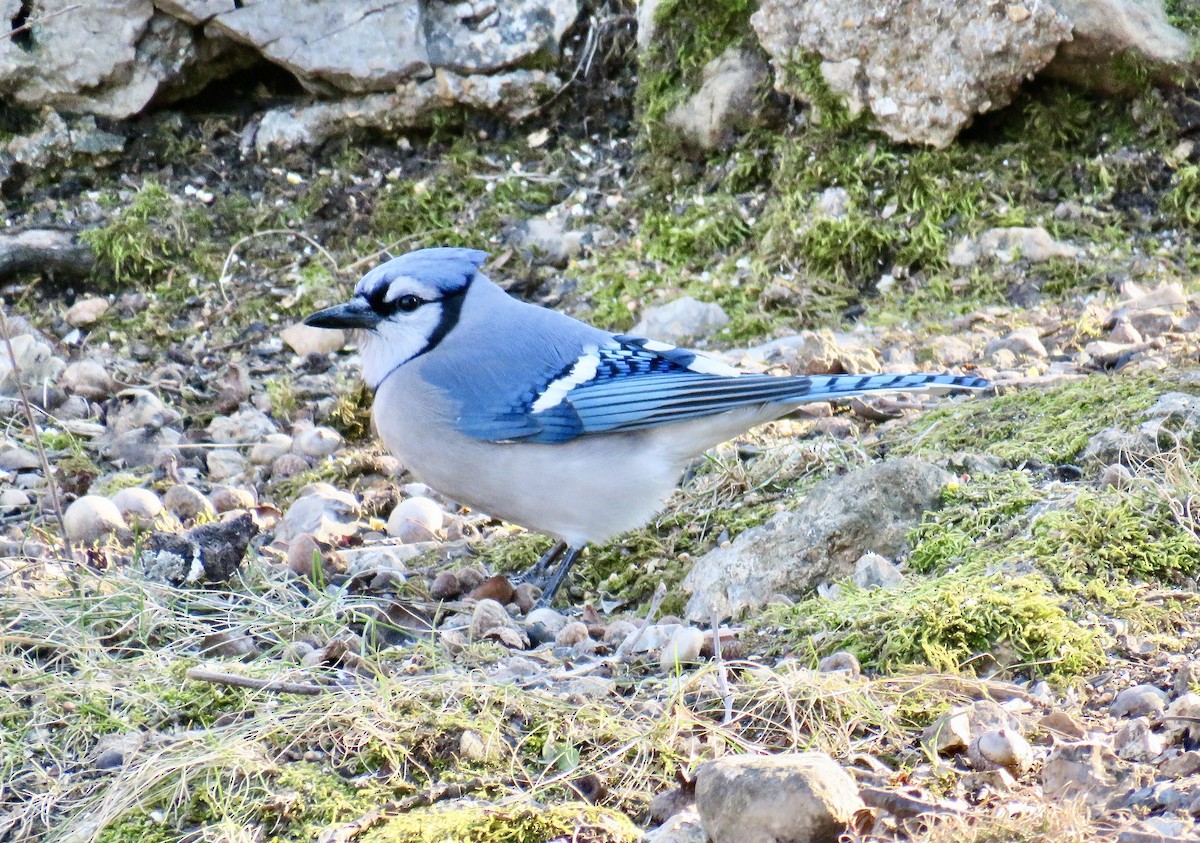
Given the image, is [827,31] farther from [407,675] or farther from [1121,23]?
[407,675]

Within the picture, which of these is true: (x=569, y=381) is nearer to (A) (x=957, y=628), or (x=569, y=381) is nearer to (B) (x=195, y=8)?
(A) (x=957, y=628)

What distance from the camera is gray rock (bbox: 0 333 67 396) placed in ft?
16.3

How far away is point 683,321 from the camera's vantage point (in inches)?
199

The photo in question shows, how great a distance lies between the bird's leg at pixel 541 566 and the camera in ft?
12.3

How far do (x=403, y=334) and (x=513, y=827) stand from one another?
2.22 metres

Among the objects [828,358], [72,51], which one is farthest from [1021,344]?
[72,51]

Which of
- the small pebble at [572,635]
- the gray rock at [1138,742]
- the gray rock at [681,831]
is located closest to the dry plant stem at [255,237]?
the small pebble at [572,635]

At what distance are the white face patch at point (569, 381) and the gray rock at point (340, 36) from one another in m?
2.50

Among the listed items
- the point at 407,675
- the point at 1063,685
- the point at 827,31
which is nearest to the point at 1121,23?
the point at 827,31

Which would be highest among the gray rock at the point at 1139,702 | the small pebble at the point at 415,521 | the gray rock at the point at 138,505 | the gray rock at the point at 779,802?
the gray rock at the point at 779,802

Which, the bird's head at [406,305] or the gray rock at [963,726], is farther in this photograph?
the bird's head at [406,305]

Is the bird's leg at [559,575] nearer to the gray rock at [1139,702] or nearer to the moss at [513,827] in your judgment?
the moss at [513,827]

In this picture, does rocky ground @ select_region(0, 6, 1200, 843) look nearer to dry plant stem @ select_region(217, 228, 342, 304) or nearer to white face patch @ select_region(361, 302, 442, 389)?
dry plant stem @ select_region(217, 228, 342, 304)

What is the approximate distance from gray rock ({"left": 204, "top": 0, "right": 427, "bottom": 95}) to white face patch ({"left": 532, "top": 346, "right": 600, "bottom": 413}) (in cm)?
250
